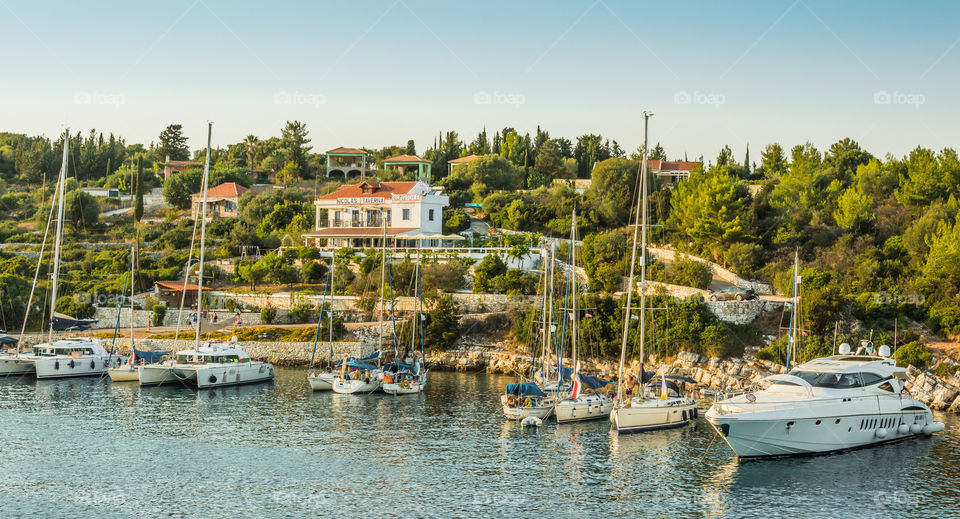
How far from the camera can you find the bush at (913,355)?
159 ft

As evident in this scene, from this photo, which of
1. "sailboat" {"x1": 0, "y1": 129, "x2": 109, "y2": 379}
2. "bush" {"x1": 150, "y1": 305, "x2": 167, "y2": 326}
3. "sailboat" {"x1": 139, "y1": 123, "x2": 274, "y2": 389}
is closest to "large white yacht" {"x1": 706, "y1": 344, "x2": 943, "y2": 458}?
"sailboat" {"x1": 139, "y1": 123, "x2": 274, "y2": 389}

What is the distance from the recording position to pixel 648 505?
2712 centimetres

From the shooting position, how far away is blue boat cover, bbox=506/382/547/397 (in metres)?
40.3

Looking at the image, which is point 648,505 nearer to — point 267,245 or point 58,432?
point 58,432

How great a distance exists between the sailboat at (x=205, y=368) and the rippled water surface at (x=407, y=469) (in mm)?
5953

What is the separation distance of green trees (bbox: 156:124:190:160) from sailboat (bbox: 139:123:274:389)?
308ft

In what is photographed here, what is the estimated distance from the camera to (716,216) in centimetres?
6738

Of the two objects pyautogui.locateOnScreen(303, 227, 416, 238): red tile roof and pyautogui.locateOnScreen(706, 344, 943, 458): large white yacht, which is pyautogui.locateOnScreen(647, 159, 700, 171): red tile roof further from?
pyautogui.locateOnScreen(706, 344, 943, 458): large white yacht

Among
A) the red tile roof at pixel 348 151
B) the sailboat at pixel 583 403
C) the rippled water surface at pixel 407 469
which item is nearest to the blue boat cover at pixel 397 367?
the rippled water surface at pixel 407 469

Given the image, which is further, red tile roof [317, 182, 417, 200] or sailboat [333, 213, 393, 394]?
red tile roof [317, 182, 417, 200]

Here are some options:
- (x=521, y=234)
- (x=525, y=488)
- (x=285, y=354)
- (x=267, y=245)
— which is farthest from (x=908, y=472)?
(x=267, y=245)

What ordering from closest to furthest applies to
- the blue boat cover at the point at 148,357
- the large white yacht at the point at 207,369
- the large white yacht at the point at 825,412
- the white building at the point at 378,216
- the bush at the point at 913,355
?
the large white yacht at the point at 825,412
the bush at the point at 913,355
the large white yacht at the point at 207,369
the blue boat cover at the point at 148,357
the white building at the point at 378,216

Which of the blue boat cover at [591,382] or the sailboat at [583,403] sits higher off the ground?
the blue boat cover at [591,382]

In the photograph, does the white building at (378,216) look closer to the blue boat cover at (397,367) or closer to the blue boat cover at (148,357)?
the blue boat cover at (148,357)
